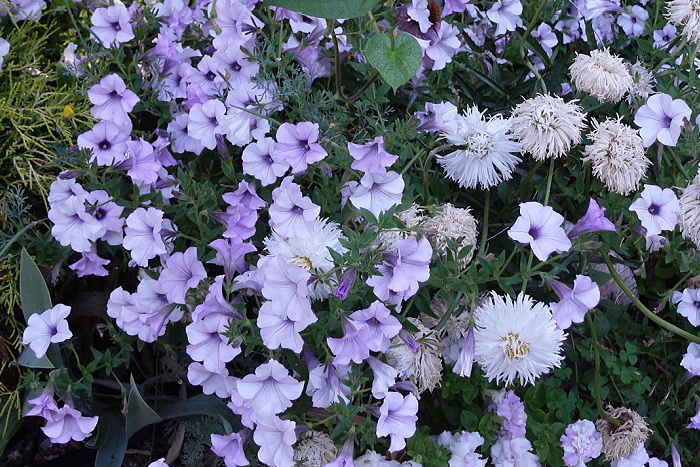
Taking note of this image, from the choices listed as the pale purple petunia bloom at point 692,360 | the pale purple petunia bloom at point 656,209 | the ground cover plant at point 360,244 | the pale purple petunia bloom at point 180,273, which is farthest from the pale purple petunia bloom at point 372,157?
the pale purple petunia bloom at point 692,360

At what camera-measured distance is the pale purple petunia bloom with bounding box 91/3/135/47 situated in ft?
3.91

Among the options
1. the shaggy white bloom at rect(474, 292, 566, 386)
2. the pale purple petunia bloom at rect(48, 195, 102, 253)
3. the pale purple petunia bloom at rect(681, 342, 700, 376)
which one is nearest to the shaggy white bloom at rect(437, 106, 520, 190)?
the shaggy white bloom at rect(474, 292, 566, 386)

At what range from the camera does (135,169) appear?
1.07 metres

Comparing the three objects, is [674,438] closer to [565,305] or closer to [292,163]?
[565,305]

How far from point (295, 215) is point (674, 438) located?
2.54 feet

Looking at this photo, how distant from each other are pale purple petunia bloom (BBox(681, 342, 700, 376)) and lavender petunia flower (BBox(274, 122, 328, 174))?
2.25ft

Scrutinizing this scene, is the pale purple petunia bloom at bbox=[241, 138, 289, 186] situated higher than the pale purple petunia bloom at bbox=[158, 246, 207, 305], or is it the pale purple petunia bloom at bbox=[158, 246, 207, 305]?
the pale purple petunia bloom at bbox=[241, 138, 289, 186]

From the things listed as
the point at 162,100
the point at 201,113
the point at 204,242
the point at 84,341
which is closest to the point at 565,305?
the point at 204,242

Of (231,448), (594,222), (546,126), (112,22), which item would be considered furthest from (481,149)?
(112,22)

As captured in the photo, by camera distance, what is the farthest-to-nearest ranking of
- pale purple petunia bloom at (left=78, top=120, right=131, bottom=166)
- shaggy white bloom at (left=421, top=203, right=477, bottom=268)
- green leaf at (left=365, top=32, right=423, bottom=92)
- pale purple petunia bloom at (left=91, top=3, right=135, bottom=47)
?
pale purple petunia bloom at (left=91, top=3, right=135, bottom=47) < pale purple petunia bloom at (left=78, top=120, right=131, bottom=166) < shaggy white bloom at (left=421, top=203, right=477, bottom=268) < green leaf at (left=365, top=32, right=423, bottom=92)

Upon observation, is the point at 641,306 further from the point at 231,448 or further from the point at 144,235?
the point at 144,235

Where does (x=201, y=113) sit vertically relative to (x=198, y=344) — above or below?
above

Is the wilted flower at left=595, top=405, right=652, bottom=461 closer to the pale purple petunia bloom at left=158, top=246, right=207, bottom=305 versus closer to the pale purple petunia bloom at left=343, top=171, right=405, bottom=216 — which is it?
the pale purple petunia bloom at left=343, top=171, right=405, bottom=216

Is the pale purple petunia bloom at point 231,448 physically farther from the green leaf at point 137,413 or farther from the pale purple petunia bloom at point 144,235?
the pale purple petunia bloom at point 144,235
